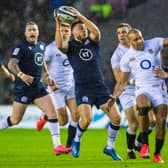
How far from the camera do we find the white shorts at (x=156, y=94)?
39.1ft

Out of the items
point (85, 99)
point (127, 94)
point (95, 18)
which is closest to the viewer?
point (85, 99)

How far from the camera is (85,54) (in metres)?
12.5

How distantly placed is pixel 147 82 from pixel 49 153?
2952mm

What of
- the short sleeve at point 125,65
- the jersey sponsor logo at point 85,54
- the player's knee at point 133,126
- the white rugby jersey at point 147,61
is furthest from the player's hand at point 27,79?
the player's knee at point 133,126

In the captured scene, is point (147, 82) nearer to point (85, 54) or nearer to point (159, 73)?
point (159, 73)

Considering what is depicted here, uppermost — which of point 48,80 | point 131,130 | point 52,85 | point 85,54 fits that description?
point 85,54

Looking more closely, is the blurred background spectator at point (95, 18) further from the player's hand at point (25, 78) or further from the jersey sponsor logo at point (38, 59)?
the player's hand at point (25, 78)

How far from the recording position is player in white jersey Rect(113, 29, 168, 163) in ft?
39.0

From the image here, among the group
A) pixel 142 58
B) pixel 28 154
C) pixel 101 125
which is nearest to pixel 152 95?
pixel 142 58

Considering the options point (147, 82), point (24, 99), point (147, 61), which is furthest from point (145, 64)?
point (24, 99)

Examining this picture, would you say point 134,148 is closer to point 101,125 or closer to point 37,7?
point 101,125

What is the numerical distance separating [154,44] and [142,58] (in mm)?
269

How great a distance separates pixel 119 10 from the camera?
78.2 ft

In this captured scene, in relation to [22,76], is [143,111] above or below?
below
